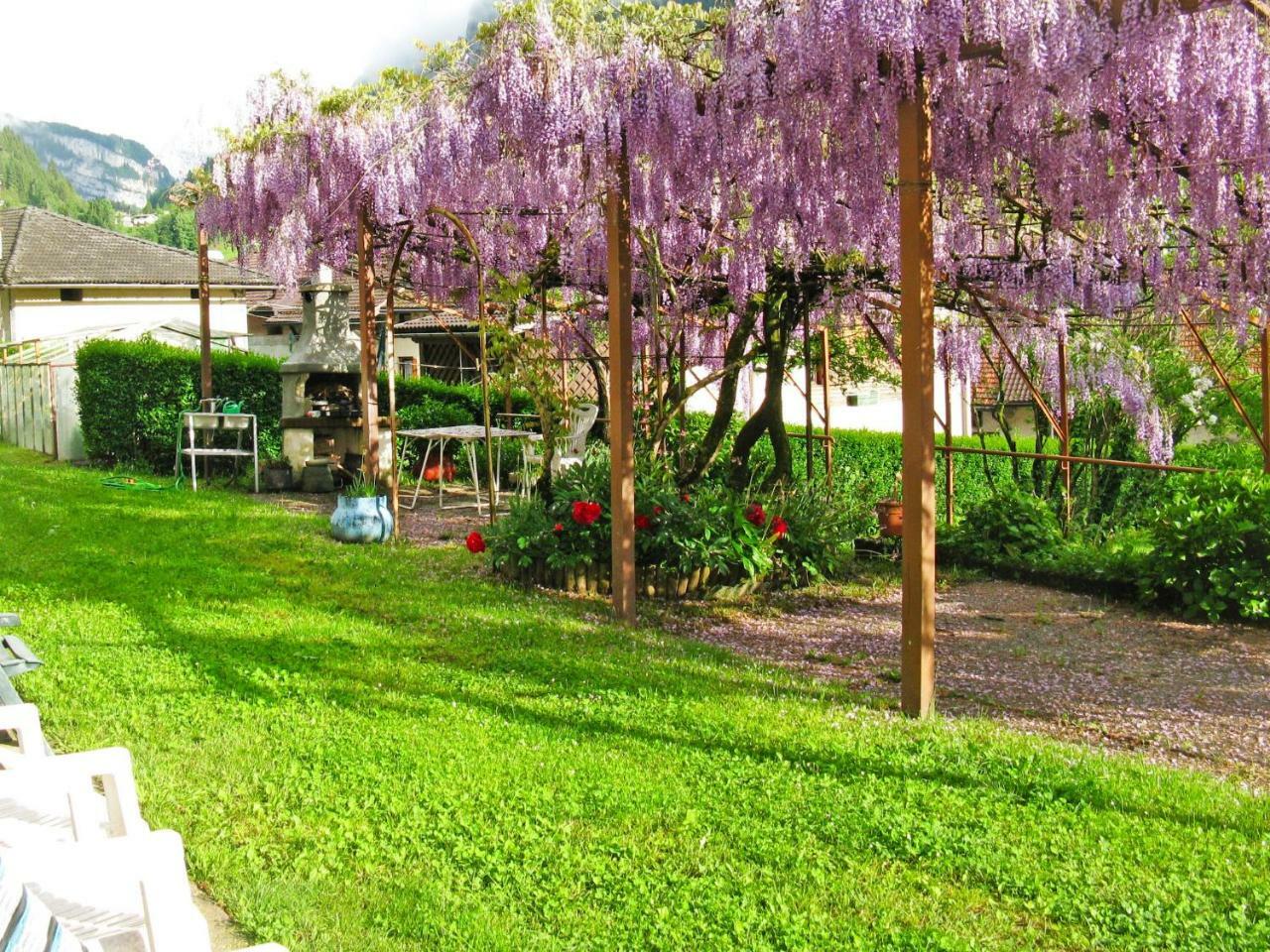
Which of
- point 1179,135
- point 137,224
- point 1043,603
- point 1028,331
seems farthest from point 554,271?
point 137,224

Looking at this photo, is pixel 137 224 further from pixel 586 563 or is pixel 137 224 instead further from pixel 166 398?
pixel 586 563

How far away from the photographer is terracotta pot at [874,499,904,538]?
845 cm

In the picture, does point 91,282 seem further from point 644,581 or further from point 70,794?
point 70,794

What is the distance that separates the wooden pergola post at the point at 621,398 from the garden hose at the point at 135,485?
242 inches

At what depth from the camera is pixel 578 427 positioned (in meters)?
10.2

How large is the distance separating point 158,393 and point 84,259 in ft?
62.1

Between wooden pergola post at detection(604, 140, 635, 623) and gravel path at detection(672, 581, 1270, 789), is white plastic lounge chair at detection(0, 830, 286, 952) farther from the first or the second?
wooden pergola post at detection(604, 140, 635, 623)

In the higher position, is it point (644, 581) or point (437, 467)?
point (437, 467)

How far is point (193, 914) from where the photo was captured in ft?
6.19

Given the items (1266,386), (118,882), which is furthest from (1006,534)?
(118,882)

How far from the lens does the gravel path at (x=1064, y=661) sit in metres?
4.48

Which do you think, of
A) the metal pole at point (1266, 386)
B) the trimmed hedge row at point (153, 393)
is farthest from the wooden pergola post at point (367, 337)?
the metal pole at point (1266, 386)

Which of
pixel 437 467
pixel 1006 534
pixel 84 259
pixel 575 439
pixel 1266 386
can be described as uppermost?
pixel 84 259

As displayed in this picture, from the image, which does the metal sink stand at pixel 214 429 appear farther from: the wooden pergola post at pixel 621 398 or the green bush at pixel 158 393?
the wooden pergola post at pixel 621 398
